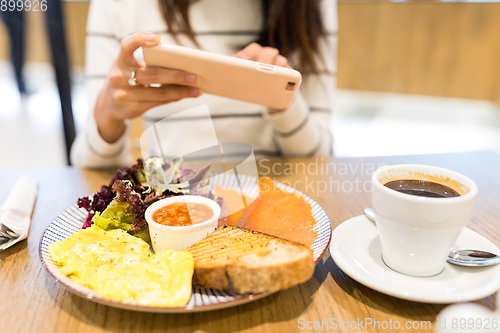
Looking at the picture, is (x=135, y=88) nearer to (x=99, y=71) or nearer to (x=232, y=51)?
(x=99, y=71)

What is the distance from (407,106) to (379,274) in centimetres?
594

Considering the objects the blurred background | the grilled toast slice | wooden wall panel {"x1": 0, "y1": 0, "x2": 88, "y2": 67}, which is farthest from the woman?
the blurred background

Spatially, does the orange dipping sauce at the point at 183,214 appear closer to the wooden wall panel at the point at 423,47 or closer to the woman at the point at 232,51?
the woman at the point at 232,51

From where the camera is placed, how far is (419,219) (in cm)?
80

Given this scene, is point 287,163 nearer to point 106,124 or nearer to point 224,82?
point 224,82

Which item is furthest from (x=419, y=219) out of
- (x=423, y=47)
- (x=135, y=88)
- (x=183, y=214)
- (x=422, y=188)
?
(x=423, y=47)

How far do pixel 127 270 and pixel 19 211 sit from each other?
64 centimetres

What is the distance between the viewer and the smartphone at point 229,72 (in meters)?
1.19

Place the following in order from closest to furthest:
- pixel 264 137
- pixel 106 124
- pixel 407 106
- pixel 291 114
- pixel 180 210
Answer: pixel 180 210 → pixel 106 124 → pixel 291 114 → pixel 264 137 → pixel 407 106

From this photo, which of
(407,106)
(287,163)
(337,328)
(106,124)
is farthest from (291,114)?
(407,106)

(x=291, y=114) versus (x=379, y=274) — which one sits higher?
(x=291, y=114)

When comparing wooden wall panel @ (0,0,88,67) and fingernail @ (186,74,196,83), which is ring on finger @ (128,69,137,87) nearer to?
fingernail @ (186,74,196,83)

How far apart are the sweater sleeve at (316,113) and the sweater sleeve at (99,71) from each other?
2.79 feet

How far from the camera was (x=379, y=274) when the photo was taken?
867 mm
